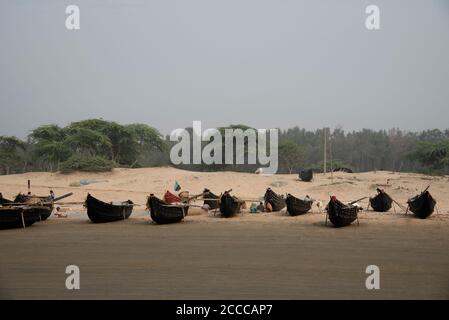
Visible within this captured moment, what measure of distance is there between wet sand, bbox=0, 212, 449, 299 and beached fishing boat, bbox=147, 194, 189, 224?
0.42 m

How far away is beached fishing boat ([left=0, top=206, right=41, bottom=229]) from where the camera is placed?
1370 cm

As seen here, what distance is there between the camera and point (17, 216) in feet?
45.9

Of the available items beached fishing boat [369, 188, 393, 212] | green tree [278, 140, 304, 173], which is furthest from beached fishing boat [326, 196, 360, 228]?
→ green tree [278, 140, 304, 173]

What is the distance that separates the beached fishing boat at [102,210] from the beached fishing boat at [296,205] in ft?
21.2

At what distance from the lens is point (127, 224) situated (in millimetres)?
14922

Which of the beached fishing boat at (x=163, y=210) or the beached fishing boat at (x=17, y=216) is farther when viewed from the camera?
the beached fishing boat at (x=163, y=210)

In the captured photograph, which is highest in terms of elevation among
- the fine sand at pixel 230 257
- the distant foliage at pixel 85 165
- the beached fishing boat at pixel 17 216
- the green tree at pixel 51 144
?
the green tree at pixel 51 144

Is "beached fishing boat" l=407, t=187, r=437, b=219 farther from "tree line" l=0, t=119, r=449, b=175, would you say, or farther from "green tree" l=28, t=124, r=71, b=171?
"green tree" l=28, t=124, r=71, b=171

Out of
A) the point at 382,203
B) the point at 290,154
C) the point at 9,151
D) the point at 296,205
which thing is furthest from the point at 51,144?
the point at 382,203

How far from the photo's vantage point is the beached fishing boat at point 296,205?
15.8 m

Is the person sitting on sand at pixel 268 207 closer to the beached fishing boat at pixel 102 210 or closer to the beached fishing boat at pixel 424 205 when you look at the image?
the beached fishing boat at pixel 424 205

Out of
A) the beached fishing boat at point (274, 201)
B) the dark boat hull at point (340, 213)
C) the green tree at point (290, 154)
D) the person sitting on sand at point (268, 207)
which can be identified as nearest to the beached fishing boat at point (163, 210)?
the person sitting on sand at point (268, 207)

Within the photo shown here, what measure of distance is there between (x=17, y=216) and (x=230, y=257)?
28.1 ft
